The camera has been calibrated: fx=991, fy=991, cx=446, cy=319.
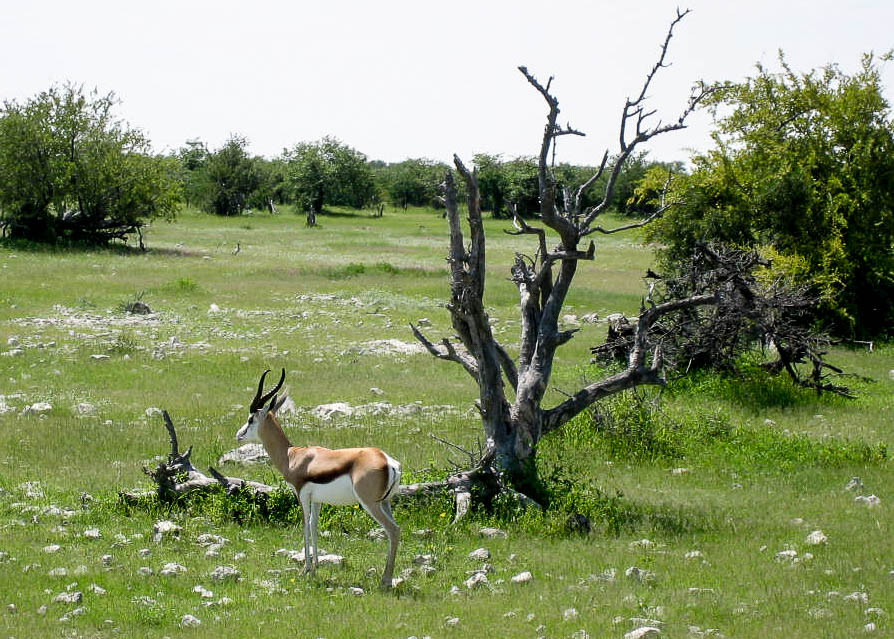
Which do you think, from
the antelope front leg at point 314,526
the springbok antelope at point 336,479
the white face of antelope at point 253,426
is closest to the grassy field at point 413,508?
the antelope front leg at point 314,526

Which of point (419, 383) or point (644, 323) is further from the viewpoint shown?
point (419, 383)

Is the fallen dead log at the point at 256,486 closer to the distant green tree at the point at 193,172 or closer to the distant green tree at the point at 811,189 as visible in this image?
the distant green tree at the point at 811,189

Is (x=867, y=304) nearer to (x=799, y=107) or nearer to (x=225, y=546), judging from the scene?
(x=799, y=107)

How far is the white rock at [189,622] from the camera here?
8.14 metres

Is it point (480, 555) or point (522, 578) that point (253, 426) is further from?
point (522, 578)

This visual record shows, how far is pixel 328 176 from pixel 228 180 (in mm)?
12388

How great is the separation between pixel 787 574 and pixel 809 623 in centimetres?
159

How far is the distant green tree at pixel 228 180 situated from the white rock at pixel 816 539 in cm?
8707

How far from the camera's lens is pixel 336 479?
365 inches

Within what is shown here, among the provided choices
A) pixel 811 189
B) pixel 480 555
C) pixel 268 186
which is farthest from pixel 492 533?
pixel 268 186

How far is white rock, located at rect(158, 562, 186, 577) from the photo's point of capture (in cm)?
944

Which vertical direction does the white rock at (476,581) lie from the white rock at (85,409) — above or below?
above

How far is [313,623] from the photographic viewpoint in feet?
27.1

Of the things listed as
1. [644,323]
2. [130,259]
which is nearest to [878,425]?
[644,323]
